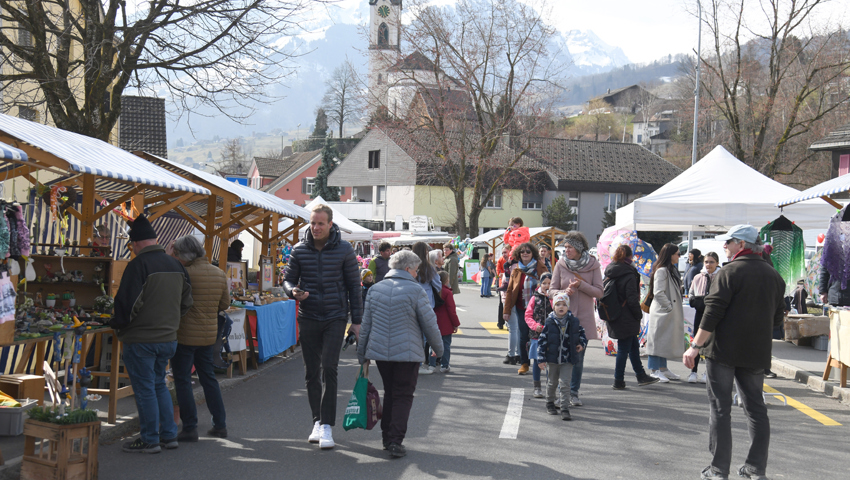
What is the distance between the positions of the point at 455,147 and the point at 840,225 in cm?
3032

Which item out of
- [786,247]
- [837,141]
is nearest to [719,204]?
[786,247]

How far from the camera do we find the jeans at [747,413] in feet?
18.0

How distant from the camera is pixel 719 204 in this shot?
13.7m

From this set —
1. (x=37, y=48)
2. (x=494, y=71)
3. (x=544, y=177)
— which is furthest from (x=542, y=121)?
(x=37, y=48)

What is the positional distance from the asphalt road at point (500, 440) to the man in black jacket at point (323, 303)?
1.36ft

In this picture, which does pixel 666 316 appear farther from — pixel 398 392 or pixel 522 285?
pixel 398 392

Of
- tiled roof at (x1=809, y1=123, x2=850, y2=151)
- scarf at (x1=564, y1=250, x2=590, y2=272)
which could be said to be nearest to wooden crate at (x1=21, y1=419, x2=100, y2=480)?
scarf at (x1=564, y1=250, x2=590, y2=272)

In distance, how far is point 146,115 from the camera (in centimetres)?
3334

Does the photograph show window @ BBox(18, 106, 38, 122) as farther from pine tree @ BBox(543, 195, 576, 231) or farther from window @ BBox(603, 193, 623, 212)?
window @ BBox(603, 193, 623, 212)

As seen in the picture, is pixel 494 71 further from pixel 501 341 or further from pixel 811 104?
pixel 501 341

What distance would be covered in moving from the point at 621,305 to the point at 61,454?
6.60 m

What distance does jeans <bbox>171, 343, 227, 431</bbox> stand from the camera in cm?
657

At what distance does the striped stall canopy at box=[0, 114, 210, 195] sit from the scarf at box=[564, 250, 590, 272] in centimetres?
445

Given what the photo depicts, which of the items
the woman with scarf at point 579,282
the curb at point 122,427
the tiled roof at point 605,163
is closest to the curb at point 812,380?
the woman with scarf at point 579,282
